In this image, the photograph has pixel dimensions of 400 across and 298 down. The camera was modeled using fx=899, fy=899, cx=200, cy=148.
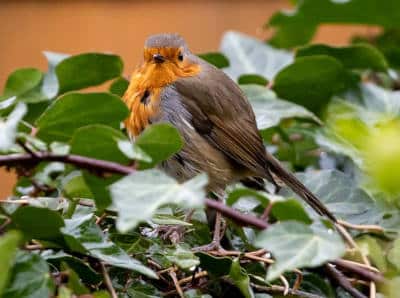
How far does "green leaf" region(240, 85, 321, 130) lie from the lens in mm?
1804

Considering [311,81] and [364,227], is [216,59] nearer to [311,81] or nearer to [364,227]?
[311,81]

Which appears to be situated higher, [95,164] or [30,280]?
[95,164]

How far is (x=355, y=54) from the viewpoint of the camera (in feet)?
6.90

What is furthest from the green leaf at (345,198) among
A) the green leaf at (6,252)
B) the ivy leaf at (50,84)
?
the green leaf at (6,252)

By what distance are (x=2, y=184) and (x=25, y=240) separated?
279 centimetres

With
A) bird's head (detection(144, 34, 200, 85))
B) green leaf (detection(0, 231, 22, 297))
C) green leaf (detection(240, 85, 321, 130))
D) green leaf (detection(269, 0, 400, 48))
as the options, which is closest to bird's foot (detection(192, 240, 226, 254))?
green leaf (detection(0, 231, 22, 297))

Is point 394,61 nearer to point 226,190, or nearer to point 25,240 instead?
point 226,190

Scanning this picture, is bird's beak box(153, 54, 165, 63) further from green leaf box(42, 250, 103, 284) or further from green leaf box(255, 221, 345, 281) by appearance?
green leaf box(255, 221, 345, 281)

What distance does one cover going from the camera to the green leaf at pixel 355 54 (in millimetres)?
2080

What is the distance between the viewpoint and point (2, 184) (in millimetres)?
3758

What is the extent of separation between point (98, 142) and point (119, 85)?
94 centimetres

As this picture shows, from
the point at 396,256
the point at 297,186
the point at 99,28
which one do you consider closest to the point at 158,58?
the point at 297,186

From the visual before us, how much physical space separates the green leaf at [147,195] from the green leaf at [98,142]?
0.08 meters

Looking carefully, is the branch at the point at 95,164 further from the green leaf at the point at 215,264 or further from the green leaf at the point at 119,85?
the green leaf at the point at 119,85
